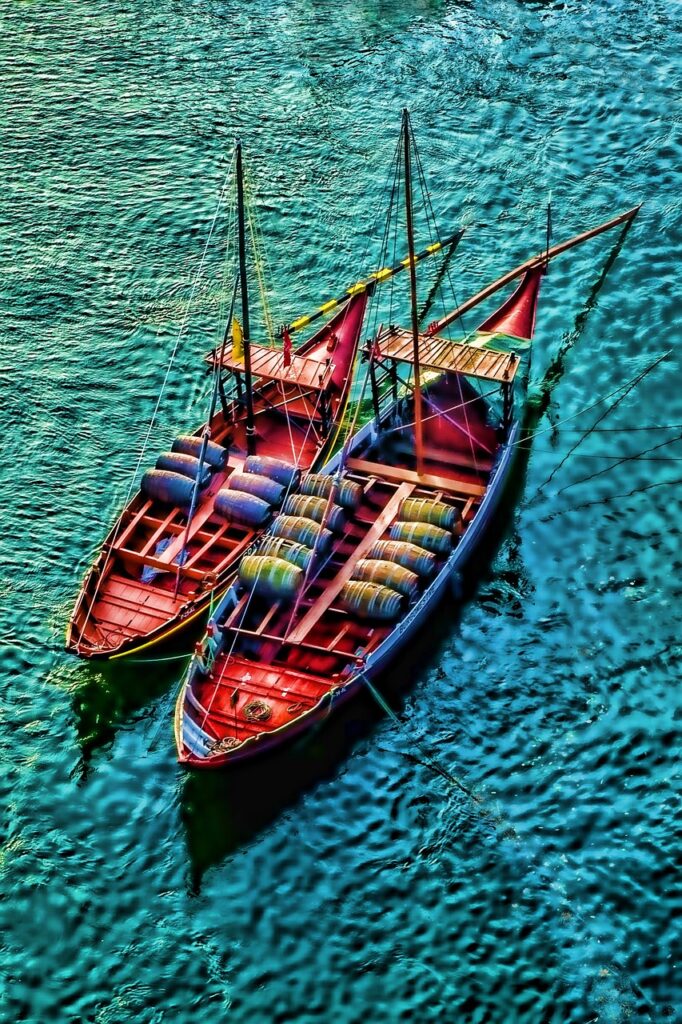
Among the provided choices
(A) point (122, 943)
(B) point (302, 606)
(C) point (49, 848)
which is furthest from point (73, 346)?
(A) point (122, 943)

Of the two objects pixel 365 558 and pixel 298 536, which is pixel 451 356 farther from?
pixel 298 536

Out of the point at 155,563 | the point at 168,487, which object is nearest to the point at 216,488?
the point at 168,487

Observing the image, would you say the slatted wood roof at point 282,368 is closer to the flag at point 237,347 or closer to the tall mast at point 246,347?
the flag at point 237,347

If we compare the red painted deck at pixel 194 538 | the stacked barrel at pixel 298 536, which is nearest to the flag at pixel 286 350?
the red painted deck at pixel 194 538

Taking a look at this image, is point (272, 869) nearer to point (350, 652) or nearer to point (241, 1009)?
point (241, 1009)

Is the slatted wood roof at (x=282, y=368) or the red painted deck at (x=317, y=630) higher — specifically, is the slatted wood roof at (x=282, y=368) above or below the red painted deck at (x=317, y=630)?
above

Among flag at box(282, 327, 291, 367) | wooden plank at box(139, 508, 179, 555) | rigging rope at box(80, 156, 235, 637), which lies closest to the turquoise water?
rigging rope at box(80, 156, 235, 637)

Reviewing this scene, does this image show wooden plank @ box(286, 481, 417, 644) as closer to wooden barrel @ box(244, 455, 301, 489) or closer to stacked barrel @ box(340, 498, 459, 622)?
stacked barrel @ box(340, 498, 459, 622)
